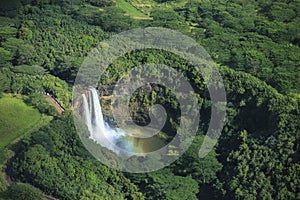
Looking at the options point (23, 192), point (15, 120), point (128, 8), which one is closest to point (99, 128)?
point (15, 120)

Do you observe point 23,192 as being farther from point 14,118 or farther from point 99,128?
point 99,128

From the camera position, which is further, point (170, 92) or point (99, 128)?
point (170, 92)

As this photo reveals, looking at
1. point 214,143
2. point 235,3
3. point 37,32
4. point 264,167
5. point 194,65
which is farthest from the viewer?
point 235,3

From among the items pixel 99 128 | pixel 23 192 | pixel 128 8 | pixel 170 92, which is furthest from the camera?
pixel 128 8

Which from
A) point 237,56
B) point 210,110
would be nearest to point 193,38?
point 237,56

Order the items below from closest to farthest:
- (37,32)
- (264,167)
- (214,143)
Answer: (264,167) → (214,143) → (37,32)

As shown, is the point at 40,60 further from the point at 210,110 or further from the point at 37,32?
the point at 210,110
